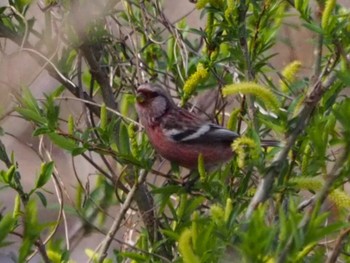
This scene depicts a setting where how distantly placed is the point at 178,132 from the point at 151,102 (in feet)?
0.84

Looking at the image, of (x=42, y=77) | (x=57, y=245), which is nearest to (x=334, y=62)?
(x=57, y=245)

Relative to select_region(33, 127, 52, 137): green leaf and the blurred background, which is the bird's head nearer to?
the blurred background

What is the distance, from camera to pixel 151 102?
3.77 m

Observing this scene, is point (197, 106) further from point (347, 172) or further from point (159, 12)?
point (347, 172)

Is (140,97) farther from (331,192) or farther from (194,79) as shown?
(331,192)

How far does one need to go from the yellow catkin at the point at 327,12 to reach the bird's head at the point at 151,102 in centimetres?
100

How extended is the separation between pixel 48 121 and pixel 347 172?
1.06 m

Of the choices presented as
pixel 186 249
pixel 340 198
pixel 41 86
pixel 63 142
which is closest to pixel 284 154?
pixel 340 198

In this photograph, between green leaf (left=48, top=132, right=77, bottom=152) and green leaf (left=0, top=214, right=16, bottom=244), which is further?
green leaf (left=48, top=132, right=77, bottom=152)

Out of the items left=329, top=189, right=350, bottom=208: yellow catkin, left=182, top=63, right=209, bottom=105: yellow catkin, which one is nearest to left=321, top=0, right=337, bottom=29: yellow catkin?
left=182, top=63, right=209, bottom=105: yellow catkin

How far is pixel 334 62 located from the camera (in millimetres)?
2947

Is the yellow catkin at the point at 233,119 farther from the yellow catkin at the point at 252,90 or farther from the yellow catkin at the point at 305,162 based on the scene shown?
the yellow catkin at the point at 252,90

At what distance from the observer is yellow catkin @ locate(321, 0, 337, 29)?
9.09ft

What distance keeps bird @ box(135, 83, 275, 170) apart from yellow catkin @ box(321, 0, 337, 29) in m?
0.70
